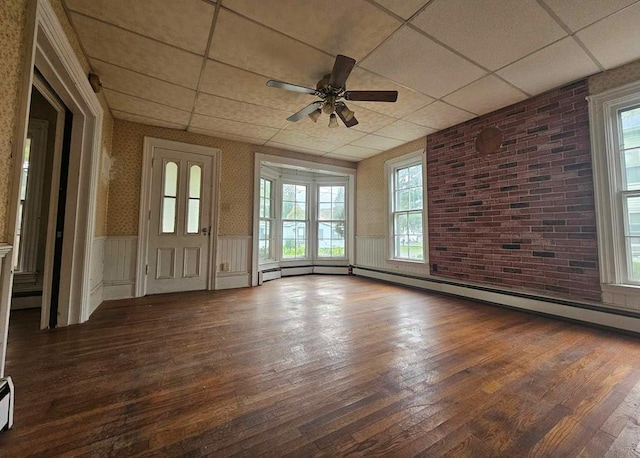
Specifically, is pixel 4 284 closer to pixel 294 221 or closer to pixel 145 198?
pixel 145 198

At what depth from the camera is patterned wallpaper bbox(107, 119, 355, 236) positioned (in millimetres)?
3709

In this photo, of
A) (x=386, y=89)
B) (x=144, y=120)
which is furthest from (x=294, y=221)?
(x=386, y=89)

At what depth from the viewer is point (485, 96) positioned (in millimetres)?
3137

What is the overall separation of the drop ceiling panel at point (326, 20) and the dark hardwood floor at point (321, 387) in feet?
8.20

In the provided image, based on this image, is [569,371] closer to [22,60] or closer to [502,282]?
[502,282]

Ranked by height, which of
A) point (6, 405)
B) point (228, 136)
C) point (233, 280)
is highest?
point (228, 136)

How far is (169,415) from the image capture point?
1.35m

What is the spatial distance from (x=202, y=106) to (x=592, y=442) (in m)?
4.24

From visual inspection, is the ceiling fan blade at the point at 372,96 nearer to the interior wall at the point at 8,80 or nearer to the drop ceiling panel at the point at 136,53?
the drop ceiling panel at the point at 136,53

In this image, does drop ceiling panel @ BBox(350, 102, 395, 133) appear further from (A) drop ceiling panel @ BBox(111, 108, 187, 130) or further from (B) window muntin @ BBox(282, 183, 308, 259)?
(A) drop ceiling panel @ BBox(111, 108, 187, 130)

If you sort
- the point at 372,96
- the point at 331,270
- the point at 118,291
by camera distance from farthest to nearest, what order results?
the point at 331,270
the point at 118,291
the point at 372,96

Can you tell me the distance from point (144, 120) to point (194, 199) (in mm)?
1245

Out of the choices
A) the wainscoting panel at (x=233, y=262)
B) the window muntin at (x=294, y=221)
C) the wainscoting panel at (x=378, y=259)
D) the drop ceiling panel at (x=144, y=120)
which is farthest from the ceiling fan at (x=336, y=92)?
the window muntin at (x=294, y=221)

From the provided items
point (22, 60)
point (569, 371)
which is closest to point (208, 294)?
point (22, 60)
